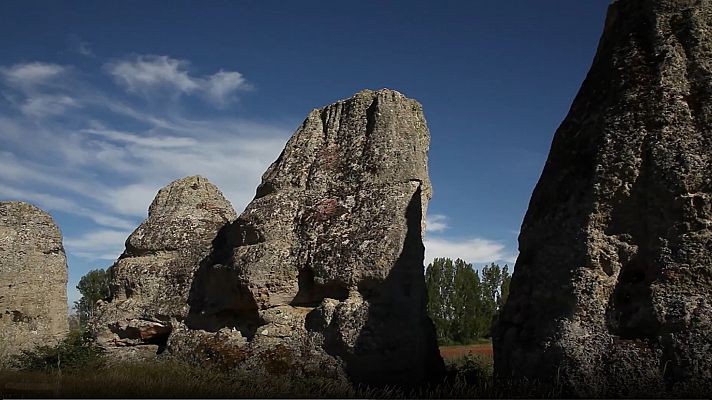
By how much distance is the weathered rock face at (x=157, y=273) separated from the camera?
512 inches


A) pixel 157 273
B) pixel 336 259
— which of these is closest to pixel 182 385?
pixel 336 259

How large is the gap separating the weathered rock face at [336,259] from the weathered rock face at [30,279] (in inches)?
227

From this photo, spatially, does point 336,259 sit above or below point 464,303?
below

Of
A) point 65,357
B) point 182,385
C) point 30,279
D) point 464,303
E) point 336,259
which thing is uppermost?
point 464,303

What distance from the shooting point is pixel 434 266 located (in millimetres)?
50000

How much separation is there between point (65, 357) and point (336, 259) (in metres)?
4.76

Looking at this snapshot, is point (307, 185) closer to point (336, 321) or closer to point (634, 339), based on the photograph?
point (336, 321)

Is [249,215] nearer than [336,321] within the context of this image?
No

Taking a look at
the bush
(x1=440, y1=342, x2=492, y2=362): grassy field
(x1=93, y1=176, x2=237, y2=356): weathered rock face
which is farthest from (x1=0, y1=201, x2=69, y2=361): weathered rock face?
(x1=440, y1=342, x2=492, y2=362): grassy field

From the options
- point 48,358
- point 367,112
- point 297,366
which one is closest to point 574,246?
Result: point 297,366

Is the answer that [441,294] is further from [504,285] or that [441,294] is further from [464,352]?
[464,352]

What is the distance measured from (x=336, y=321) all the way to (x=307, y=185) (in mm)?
2975

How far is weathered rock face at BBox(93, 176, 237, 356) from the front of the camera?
12992mm

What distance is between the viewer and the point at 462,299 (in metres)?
44.8
